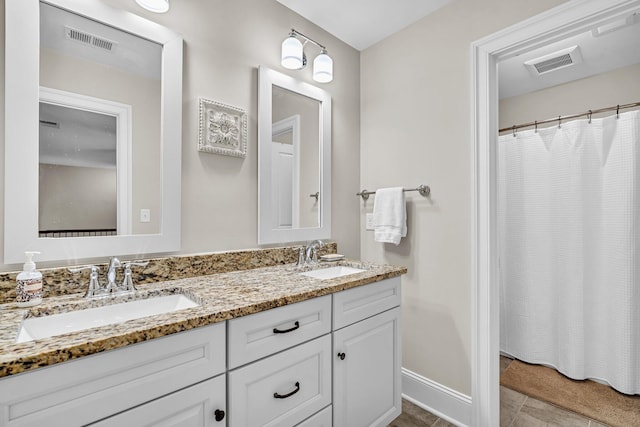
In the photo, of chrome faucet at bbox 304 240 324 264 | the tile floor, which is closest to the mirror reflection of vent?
chrome faucet at bbox 304 240 324 264

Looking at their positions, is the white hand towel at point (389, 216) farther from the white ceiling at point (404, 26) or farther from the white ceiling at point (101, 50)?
the white ceiling at point (101, 50)

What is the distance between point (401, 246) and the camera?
2.05 m

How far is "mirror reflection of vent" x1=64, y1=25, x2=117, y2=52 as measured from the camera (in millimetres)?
1165

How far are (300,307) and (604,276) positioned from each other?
2.17 m

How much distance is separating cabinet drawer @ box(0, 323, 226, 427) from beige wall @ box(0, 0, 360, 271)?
65 cm

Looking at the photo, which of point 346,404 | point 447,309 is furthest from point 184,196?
point 447,309

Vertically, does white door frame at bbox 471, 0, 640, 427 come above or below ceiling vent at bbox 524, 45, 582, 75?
below

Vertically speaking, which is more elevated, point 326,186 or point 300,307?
point 326,186

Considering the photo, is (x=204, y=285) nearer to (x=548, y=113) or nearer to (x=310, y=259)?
(x=310, y=259)

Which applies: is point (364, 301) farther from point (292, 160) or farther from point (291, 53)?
point (291, 53)

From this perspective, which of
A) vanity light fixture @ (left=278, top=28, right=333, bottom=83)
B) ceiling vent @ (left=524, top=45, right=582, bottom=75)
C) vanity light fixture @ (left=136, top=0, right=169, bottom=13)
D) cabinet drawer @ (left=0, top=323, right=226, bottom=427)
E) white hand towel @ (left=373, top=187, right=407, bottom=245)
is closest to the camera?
cabinet drawer @ (left=0, top=323, right=226, bottom=427)

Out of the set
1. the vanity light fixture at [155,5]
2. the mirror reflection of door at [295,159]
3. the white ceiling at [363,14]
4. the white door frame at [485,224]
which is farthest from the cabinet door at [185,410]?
the white ceiling at [363,14]

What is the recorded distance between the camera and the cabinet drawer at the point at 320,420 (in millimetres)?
1186

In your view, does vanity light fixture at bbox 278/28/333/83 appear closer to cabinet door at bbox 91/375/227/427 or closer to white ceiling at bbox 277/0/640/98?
white ceiling at bbox 277/0/640/98
